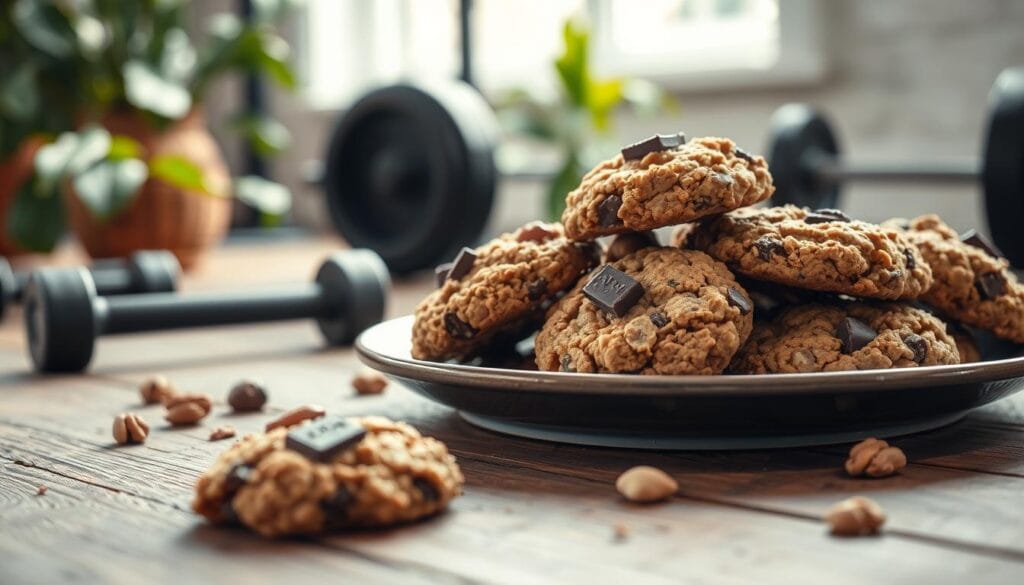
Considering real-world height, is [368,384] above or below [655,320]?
below

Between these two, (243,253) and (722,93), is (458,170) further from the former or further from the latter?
(243,253)

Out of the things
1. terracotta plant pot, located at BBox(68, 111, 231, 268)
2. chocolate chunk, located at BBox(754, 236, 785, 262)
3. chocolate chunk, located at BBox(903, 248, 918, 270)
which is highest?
chocolate chunk, located at BBox(754, 236, 785, 262)

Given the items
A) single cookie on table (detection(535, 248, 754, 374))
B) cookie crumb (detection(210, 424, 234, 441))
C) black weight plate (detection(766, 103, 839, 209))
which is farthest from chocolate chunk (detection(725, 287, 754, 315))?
black weight plate (detection(766, 103, 839, 209))

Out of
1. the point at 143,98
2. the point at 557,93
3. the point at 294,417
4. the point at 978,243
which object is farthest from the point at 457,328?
the point at 557,93

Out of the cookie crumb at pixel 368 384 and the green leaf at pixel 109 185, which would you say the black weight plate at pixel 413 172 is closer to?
the green leaf at pixel 109 185

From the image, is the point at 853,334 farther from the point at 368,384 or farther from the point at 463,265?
the point at 368,384

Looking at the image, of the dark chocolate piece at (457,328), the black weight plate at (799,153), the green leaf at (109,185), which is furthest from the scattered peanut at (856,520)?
the green leaf at (109,185)

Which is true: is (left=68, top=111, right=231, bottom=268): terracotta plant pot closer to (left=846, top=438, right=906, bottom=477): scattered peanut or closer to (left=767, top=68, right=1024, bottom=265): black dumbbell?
(left=767, top=68, right=1024, bottom=265): black dumbbell
